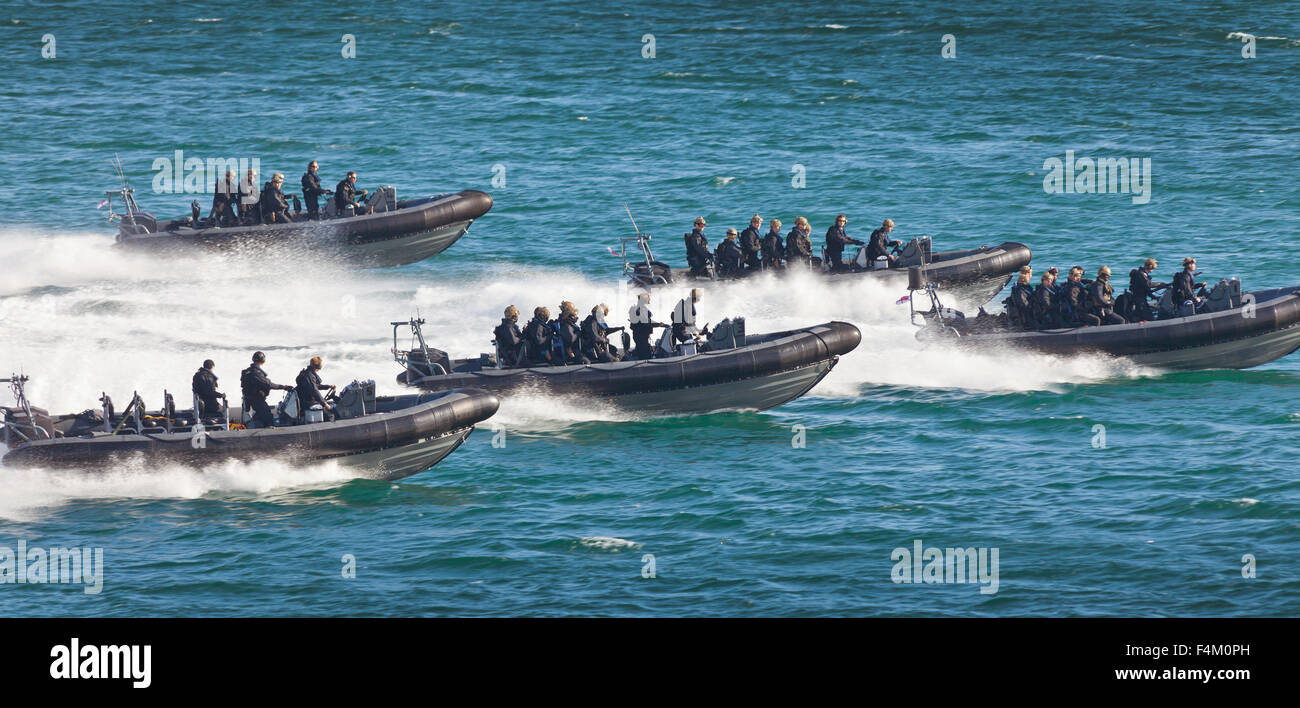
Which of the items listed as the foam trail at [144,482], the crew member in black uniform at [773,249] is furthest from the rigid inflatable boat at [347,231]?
the foam trail at [144,482]

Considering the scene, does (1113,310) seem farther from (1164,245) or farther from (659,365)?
(1164,245)

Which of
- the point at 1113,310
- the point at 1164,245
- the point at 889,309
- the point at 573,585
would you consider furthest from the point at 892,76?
the point at 573,585

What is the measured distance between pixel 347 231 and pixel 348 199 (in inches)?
23.4

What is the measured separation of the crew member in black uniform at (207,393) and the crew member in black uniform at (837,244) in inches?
454

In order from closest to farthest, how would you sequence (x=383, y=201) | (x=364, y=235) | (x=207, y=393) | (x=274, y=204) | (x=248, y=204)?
(x=207, y=393) → (x=274, y=204) → (x=248, y=204) → (x=364, y=235) → (x=383, y=201)

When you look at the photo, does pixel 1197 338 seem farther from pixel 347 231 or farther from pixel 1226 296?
pixel 347 231

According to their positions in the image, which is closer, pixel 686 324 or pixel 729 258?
pixel 686 324

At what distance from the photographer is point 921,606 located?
54.9ft

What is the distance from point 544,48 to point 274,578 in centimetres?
3354

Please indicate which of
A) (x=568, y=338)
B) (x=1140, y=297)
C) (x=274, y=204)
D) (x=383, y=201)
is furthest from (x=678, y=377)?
(x=274, y=204)

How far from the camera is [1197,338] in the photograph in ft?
77.2

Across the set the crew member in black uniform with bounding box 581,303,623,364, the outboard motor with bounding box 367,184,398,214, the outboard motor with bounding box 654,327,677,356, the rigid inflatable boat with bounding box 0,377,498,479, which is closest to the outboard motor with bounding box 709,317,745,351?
the outboard motor with bounding box 654,327,677,356

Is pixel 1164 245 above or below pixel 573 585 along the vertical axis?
above

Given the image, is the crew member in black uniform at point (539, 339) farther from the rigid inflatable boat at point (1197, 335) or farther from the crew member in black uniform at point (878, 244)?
the crew member in black uniform at point (878, 244)
